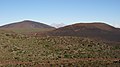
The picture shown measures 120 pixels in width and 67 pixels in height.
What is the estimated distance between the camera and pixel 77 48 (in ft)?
106

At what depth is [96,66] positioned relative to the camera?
73.7ft

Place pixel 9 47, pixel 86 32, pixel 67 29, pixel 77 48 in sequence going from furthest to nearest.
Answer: pixel 67 29
pixel 86 32
pixel 77 48
pixel 9 47

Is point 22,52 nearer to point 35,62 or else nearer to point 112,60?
point 35,62

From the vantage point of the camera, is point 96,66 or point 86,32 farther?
point 86,32

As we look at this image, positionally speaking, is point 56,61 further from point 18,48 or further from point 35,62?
point 18,48

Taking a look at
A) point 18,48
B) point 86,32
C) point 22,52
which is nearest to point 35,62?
point 22,52

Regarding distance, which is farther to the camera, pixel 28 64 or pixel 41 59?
pixel 41 59

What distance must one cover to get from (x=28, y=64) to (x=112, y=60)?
351 inches

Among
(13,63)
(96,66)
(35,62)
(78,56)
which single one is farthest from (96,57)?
(13,63)

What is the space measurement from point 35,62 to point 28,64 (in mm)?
1066

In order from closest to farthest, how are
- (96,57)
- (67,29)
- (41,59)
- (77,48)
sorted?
(41,59)
(96,57)
(77,48)
(67,29)

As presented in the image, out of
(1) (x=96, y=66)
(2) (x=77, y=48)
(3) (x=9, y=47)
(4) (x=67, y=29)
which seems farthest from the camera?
(4) (x=67, y=29)

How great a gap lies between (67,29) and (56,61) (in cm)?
3010

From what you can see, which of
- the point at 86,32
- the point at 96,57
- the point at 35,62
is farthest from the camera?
the point at 86,32
